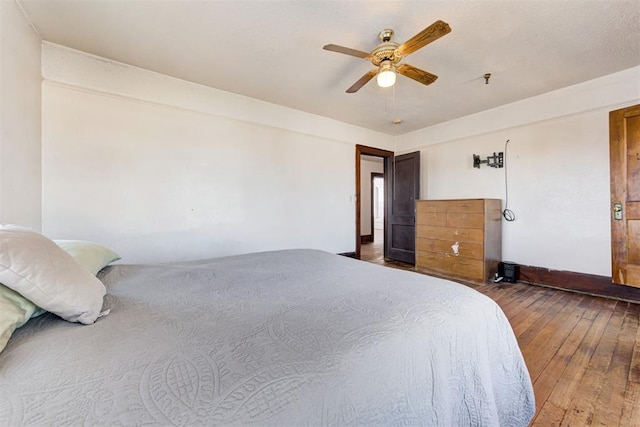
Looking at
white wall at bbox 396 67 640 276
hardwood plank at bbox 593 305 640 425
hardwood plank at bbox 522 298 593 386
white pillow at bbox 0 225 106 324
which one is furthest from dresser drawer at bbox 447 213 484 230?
white pillow at bbox 0 225 106 324

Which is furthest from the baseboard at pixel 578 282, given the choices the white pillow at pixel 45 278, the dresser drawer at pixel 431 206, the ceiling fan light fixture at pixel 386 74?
the white pillow at pixel 45 278

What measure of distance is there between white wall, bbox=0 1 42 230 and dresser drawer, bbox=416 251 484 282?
441cm

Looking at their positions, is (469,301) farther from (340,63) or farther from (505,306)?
(340,63)

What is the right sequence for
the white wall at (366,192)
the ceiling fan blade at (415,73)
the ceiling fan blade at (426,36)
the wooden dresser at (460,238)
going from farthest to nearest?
the white wall at (366,192)
the wooden dresser at (460,238)
the ceiling fan blade at (415,73)
the ceiling fan blade at (426,36)

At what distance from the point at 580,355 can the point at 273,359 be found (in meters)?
2.26

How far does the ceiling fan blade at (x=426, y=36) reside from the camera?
1.60 m

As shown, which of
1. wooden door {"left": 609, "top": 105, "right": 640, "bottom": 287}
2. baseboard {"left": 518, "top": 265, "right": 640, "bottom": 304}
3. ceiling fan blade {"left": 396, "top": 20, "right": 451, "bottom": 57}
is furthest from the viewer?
baseboard {"left": 518, "top": 265, "right": 640, "bottom": 304}

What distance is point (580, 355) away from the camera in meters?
1.74

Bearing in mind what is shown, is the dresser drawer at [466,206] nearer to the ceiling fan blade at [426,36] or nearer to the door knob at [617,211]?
the door knob at [617,211]

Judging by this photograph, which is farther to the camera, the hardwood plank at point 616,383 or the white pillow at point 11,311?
the hardwood plank at point 616,383

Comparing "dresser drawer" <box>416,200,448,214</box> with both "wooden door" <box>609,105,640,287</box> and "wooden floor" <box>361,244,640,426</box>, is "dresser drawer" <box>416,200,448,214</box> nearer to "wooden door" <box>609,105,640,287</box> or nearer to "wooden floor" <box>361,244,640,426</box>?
"wooden floor" <box>361,244,640,426</box>

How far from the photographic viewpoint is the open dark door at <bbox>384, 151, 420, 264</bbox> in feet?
15.0

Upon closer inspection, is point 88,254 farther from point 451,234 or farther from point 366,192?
point 366,192

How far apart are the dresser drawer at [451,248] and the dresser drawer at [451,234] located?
5cm
